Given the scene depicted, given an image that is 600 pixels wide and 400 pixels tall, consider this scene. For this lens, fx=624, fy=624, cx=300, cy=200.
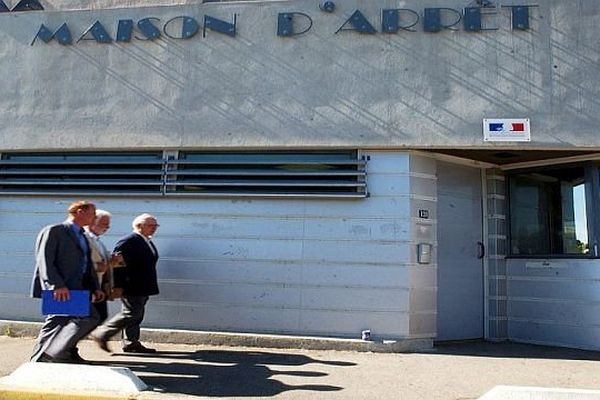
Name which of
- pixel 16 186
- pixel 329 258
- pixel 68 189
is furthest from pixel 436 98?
pixel 16 186

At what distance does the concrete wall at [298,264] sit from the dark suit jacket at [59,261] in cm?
210

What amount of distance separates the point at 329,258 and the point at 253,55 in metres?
2.92

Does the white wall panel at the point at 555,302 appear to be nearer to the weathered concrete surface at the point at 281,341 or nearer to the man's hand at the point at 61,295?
the weathered concrete surface at the point at 281,341

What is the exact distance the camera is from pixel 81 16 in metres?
9.02

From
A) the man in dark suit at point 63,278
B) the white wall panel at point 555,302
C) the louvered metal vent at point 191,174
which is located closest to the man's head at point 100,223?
the man in dark suit at point 63,278

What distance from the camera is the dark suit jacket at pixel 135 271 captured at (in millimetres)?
7160

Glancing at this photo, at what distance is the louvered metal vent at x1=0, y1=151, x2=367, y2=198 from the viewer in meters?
8.12

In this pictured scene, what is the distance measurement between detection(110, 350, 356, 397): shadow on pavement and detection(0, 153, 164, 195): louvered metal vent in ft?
8.10

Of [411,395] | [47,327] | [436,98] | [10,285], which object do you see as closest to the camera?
[411,395]

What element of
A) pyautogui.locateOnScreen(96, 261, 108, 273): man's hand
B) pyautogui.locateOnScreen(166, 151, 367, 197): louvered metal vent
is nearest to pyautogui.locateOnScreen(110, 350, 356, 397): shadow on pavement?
pyautogui.locateOnScreen(96, 261, 108, 273): man's hand

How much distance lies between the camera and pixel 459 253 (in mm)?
8883

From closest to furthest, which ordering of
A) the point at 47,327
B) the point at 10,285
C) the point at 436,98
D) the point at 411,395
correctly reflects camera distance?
the point at 411,395
the point at 47,327
the point at 436,98
the point at 10,285

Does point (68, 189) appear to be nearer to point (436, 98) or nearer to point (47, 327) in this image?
point (47, 327)

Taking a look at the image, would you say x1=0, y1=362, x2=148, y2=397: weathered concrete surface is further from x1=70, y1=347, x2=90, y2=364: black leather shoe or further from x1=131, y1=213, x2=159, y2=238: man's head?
x1=131, y1=213, x2=159, y2=238: man's head
